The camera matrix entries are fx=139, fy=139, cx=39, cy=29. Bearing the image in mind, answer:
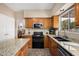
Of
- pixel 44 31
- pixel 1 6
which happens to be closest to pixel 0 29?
pixel 1 6

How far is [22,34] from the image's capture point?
8086mm

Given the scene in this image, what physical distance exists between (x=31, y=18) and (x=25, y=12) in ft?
1.63

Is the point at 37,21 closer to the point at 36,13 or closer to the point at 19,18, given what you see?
the point at 36,13

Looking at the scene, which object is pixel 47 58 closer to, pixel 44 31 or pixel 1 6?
pixel 1 6

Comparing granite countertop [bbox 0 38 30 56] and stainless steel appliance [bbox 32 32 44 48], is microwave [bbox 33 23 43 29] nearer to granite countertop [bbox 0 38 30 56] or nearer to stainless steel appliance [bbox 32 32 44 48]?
stainless steel appliance [bbox 32 32 44 48]

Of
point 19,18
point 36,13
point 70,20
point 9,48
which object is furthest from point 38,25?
point 9,48

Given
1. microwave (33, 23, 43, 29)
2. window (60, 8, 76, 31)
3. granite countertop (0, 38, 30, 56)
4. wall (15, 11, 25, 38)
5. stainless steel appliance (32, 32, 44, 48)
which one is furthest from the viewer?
wall (15, 11, 25, 38)

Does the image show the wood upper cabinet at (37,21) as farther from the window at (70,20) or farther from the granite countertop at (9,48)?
the granite countertop at (9,48)

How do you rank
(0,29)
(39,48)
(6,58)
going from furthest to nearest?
1. (39,48)
2. (0,29)
3. (6,58)

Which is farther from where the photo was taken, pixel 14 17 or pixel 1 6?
pixel 14 17

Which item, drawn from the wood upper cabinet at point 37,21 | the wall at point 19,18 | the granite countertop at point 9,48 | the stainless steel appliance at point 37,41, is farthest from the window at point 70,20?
the wall at point 19,18

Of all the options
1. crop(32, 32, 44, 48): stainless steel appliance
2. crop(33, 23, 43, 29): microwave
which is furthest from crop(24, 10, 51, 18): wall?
crop(32, 32, 44, 48): stainless steel appliance

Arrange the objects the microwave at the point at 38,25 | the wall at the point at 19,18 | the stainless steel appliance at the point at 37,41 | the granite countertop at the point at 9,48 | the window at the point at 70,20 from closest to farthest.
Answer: the granite countertop at the point at 9,48
the window at the point at 70,20
the stainless steel appliance at the point at 37,41
the microwave at the point at 38,25
the wall at the point at 19,18

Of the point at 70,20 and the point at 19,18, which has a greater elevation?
the point at 19,18
